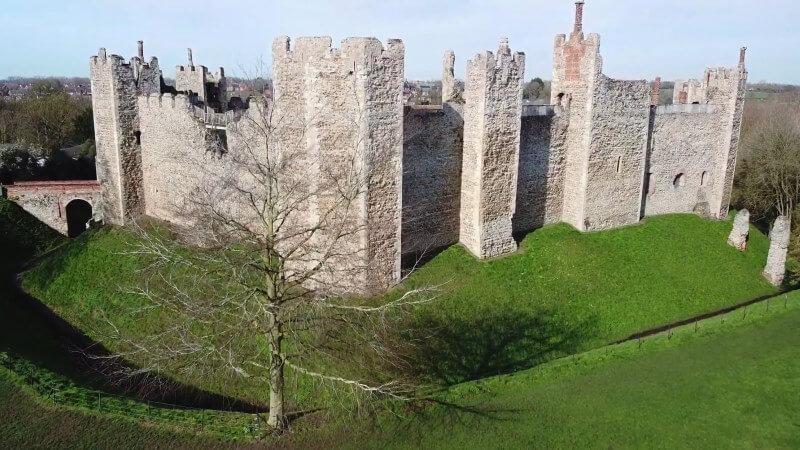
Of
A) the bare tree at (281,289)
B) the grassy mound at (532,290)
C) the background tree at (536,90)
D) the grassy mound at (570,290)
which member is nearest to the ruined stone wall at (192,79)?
the grassy mound at (532,290)

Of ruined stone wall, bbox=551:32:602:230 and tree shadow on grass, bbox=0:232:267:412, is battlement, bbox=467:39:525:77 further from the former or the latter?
tree shadow on grass, bbox=0:232:267:412

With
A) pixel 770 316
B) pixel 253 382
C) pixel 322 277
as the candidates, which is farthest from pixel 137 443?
pixel 770 316

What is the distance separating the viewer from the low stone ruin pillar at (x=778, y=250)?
19.6 m

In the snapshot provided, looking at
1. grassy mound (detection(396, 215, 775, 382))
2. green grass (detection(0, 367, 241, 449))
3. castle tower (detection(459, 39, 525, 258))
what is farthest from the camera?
castle tower (detection(459, 39, 525, 258))

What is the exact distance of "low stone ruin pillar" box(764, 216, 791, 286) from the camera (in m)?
19.6

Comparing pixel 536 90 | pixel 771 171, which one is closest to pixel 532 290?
pixel 771 171

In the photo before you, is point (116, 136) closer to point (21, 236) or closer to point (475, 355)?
point (21, 236)

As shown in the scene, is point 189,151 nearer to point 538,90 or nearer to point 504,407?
point 504,407

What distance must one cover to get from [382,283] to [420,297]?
923mm

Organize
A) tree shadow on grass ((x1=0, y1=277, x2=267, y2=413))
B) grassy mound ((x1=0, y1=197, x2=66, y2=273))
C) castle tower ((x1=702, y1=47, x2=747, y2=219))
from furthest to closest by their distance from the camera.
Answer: castle tower ((x1=702, y1=47, x2=747, y2=219)), grassy mound ((x1=0, y1=197, x2=66, y2=273)), tree shadow on grass ((x1=0, y1=277, x2=267, y2=413))

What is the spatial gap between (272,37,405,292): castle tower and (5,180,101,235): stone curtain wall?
1168 cm

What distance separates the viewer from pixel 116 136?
65.3ft

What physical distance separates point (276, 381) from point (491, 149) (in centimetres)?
824

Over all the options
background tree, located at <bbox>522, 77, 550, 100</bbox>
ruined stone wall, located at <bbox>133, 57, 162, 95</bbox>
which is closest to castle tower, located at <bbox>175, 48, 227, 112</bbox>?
ruined stone wall, located at <bbox>133, 57, 162, 95</bbox>
